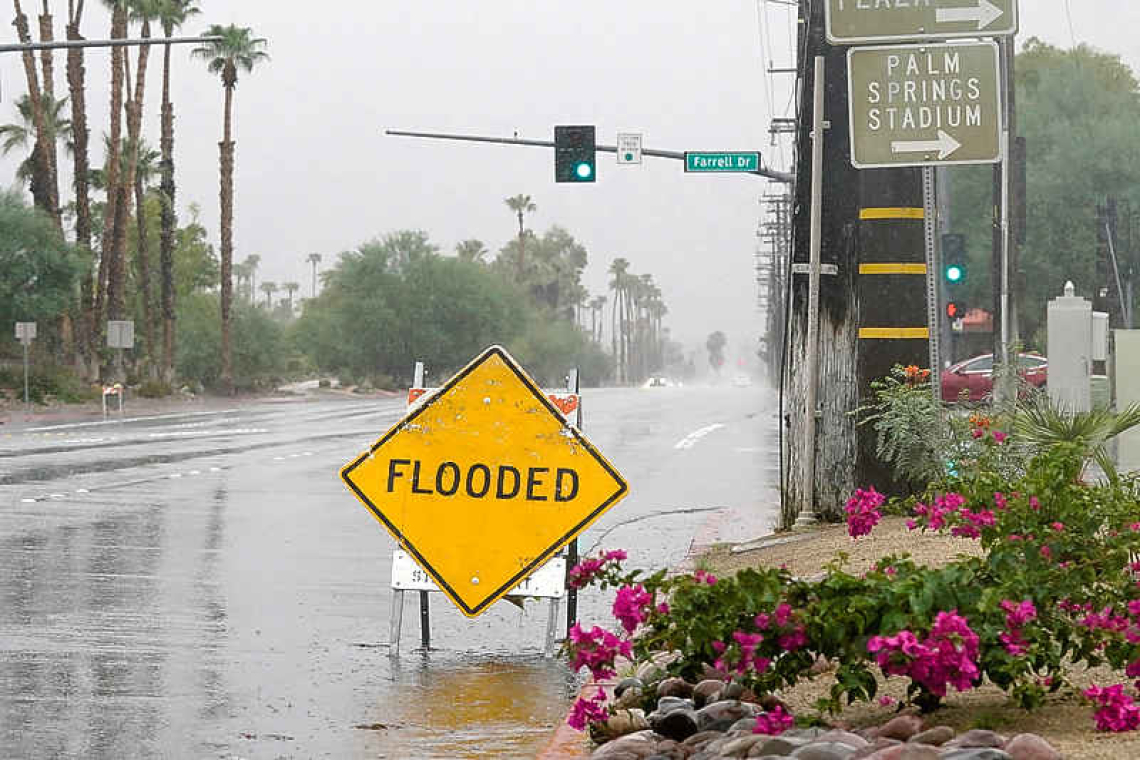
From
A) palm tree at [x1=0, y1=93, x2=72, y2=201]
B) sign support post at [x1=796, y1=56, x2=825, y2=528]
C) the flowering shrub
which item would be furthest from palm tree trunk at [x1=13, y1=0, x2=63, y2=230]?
the flowering shrub

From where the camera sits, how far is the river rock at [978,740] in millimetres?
6384

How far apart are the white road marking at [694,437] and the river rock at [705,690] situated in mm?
29109

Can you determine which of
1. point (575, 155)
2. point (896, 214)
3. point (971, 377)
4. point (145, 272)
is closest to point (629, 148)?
point (575, 155)

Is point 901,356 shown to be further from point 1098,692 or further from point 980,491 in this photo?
point 1098,692

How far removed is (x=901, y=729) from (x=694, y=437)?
3517 centimetres

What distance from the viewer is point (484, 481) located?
10.7m

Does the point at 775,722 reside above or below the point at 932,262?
below

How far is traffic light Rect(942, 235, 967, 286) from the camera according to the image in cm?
3794

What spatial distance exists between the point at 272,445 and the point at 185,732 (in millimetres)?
28260

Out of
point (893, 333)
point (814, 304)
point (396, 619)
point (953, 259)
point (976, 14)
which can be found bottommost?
point (396, 619)

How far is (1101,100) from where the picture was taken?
71.4 meters

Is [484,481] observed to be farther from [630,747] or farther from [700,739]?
[700,739]

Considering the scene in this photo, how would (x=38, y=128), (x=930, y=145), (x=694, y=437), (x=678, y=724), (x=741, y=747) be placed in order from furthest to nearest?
(x=38, y=128) → (x=694, y=437) → (x=930, y=145) → (x=678, y=724) → (x=741, y=747)

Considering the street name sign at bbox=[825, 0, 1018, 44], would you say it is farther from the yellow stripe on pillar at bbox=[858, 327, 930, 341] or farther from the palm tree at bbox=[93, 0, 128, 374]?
the palm tree at bbox=[93, 0, 128, 374]
